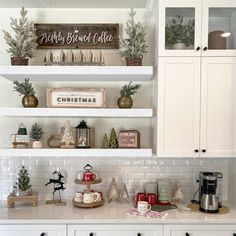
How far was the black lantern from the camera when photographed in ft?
7.71

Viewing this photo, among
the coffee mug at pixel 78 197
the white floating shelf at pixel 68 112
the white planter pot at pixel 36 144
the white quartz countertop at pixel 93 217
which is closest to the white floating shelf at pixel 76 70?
the white floating shelf at pixel 68 112

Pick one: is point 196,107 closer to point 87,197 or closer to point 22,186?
point 87,197

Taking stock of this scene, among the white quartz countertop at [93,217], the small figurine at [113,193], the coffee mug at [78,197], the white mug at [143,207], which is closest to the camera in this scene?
the white quartz countertop at [93,217]

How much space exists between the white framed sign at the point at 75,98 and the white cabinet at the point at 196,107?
1.66 feet

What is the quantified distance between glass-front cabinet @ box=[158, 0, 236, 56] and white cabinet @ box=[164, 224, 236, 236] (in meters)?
1.32

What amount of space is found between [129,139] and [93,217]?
689 mm

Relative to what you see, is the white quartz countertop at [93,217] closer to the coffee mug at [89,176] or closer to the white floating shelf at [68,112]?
the coffee mug at [89,176]

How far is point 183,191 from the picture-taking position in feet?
8.34

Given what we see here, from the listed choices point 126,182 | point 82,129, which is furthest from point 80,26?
point 126,182

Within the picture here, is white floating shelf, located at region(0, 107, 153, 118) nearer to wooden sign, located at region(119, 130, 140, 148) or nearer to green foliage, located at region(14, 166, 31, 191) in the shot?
wooden sign, located at region(119, 130, 140, 148)

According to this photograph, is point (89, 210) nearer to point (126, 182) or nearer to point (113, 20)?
point (126, 182)

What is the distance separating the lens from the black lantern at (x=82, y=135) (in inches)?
92.5

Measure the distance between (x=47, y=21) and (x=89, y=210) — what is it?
169 centimetres

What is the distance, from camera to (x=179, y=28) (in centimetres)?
225
